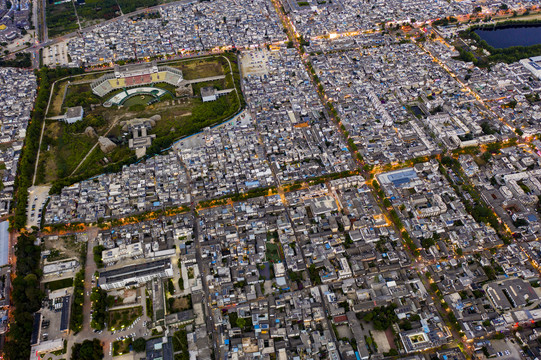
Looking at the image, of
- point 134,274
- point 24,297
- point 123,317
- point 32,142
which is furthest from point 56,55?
point 123,317

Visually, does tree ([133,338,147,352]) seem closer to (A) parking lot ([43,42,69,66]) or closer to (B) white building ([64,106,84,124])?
(B) white building ([64,106,84,124])

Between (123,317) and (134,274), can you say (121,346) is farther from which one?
(134,274)

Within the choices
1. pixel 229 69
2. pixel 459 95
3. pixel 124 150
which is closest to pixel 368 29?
pixel 459 95

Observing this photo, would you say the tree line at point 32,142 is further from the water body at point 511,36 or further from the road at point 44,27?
the water body at point 511,36

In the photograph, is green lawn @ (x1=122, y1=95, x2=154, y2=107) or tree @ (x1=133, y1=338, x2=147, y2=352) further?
green lawn @ (x1=122, y1=95, x2=154, y2=107)

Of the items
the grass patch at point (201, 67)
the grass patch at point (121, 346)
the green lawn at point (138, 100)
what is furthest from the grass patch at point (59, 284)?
the grass patch at point (201, 67)

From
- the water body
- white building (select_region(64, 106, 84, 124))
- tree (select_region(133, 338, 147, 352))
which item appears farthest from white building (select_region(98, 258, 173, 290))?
the water body
